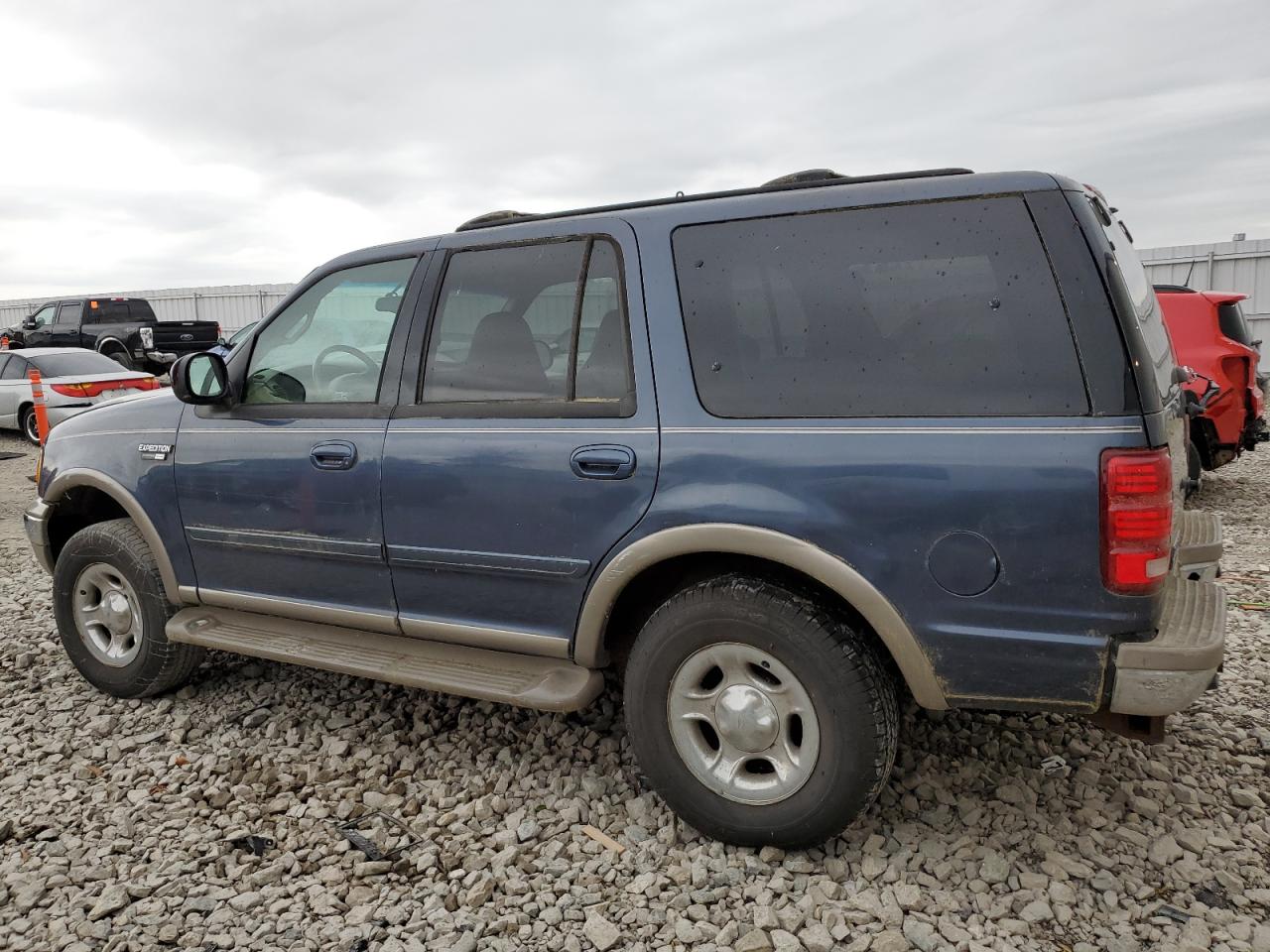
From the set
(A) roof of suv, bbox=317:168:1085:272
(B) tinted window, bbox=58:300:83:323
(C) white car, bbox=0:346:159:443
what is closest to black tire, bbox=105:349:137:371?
(B) tinted window, bbox=58:300:83:323

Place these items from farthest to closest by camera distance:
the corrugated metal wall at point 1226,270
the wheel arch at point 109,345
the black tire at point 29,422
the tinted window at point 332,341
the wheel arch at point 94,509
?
the wheel arch at point 109,345, the corrugated metal wall at point 1226,270, the black tire at point 29,422, the wheel arch at point 94,509, the tinted window at point 332,341

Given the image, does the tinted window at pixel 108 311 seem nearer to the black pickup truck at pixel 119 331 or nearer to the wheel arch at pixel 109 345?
the black pickup truck at pixel 119 331

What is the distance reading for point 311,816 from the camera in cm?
322

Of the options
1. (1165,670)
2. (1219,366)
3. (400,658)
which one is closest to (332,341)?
(400,658)

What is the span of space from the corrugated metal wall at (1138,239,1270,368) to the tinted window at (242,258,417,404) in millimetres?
16200

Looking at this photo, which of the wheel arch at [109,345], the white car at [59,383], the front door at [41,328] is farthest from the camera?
the front door at [41,328]

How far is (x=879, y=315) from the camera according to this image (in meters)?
2.64

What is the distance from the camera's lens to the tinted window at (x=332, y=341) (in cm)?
355

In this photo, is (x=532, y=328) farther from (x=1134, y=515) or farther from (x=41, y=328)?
(x=41, y=328)

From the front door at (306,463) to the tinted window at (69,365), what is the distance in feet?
38.4

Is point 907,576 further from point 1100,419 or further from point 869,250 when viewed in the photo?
point 869,250

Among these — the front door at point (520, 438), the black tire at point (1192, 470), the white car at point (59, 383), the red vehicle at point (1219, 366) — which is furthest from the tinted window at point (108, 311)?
the black tire at point (1192, 470)

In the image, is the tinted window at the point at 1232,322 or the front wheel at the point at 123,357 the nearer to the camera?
the tinted window at the point at 1232,322

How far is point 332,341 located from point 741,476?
184 cm
